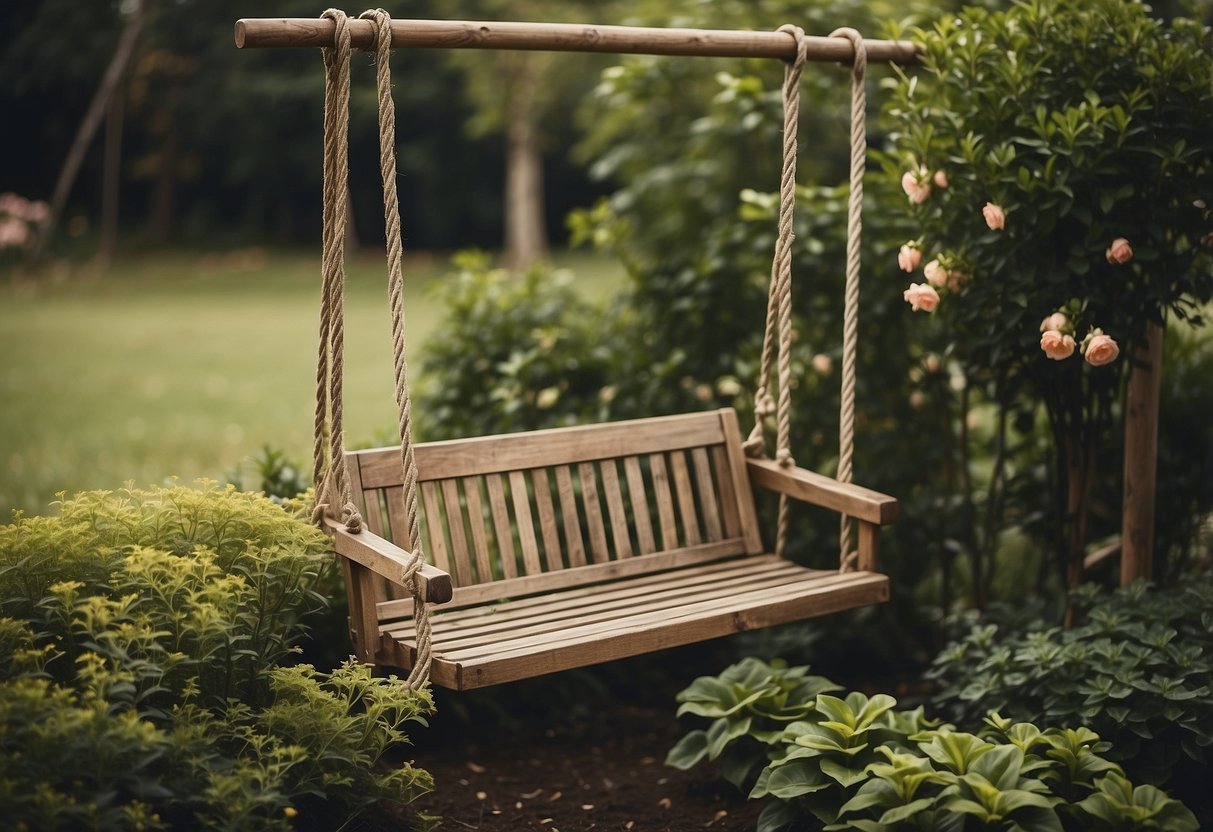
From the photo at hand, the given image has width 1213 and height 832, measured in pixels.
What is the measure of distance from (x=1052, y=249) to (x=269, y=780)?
2717 millimetres

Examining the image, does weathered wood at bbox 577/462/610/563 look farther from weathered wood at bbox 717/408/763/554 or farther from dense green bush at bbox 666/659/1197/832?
dense green bush at bbox 666/659/1197/832

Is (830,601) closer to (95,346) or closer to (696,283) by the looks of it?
(696,283)

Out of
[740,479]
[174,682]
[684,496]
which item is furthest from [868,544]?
[174,682]

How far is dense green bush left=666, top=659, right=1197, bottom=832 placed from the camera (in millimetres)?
2689

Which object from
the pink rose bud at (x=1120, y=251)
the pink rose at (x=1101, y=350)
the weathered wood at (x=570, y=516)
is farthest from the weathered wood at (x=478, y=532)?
the pink rose bud at (x=1120, y=251)

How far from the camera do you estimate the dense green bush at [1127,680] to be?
121 inches

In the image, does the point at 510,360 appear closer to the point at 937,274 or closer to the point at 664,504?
the point at 664,504

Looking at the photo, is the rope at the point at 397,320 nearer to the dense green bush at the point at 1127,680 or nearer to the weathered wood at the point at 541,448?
the weathered wood at the point at 541,448

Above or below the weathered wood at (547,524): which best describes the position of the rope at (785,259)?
above

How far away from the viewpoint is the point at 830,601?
342 centimetres

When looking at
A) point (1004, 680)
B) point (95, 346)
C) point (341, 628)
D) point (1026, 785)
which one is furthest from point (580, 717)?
point (95, 346)

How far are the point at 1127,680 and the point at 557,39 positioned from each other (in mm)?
2348

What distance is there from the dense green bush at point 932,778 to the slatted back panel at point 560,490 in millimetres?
711

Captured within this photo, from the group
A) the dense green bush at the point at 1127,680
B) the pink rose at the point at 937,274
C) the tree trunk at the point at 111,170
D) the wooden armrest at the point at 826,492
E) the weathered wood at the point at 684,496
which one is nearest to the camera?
the dense green bush at the point at 1127,680
